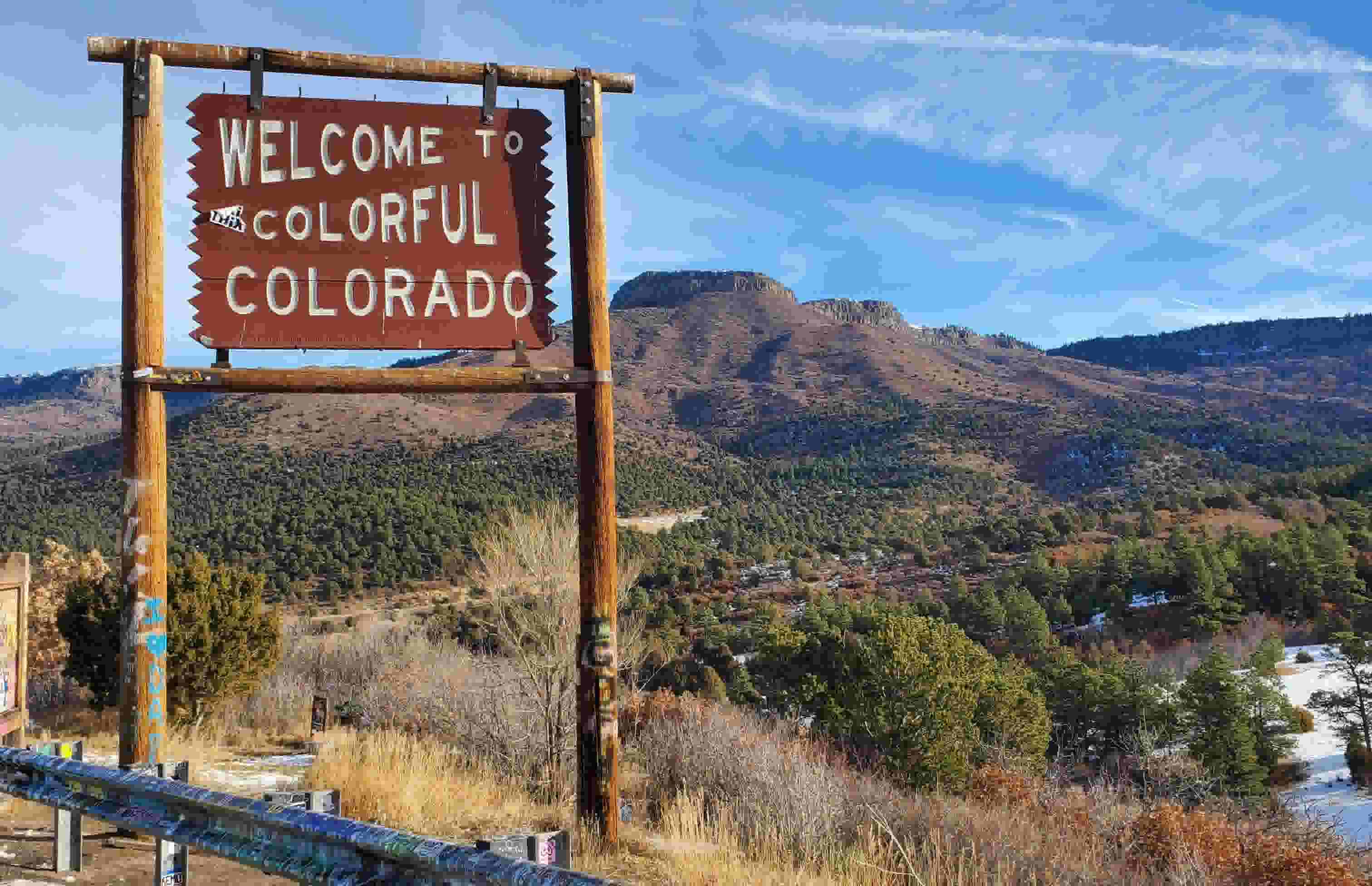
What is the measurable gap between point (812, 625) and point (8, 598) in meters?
→ 28.1

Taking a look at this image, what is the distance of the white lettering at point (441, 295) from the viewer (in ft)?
16.3

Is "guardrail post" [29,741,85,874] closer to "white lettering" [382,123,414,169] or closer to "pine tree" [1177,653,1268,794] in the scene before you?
"white lettering" [382,123,414,169]

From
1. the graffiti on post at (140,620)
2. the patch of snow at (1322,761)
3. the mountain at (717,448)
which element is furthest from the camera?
the mountain at (717,448)

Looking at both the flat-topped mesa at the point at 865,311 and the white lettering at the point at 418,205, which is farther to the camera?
the flat-topped mesa at the point at 865,311

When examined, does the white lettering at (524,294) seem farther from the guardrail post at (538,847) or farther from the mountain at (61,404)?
the mountain at (61,404)

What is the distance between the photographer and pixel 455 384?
5066 millimetres

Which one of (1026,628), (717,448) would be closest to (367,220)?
(1026,628)

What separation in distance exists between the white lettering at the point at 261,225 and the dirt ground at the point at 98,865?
2936 mm

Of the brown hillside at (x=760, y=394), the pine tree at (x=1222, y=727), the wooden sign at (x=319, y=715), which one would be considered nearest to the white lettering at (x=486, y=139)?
the wooden sign at (x=319, y=715)

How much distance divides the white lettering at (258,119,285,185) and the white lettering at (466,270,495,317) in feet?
3.51

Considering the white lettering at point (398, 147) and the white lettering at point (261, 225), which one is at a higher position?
the white lettering at point (398, 147)

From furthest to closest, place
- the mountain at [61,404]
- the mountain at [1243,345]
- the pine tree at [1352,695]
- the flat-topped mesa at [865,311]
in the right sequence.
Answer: the flat-topped mesa at [865,311]
the mountain at [1243,345]
the mountain at [61,404]
the pine tree at [1352,695]

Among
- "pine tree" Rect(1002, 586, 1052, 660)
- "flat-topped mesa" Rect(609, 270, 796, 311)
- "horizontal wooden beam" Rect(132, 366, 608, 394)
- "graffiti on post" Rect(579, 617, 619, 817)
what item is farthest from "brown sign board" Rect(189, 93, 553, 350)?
"flat-topped mesa" Rect(609, 270, 796, 311)

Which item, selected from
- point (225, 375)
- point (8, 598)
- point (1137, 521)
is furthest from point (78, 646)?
point (1137, 521)
